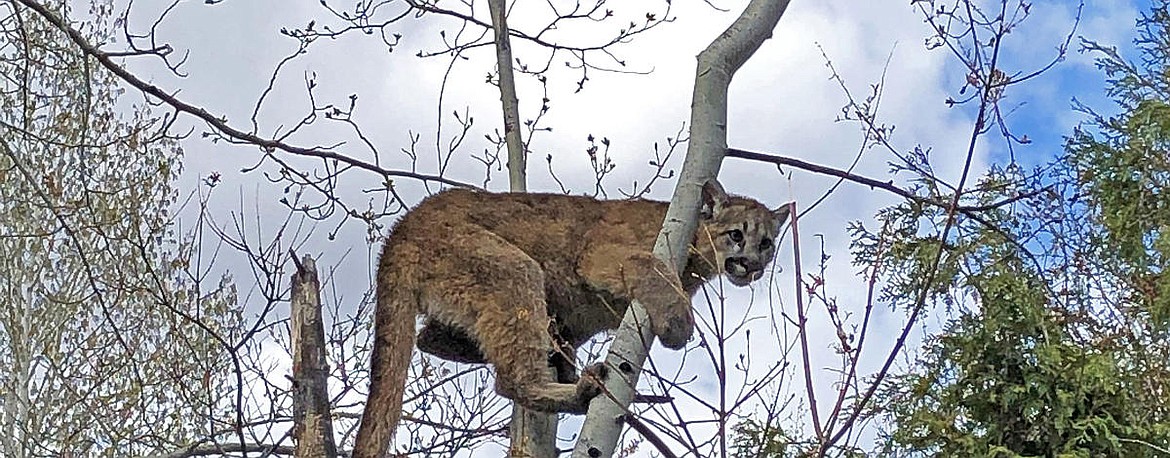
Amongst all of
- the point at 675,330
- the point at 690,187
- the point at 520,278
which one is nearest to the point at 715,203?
the point at 675,330

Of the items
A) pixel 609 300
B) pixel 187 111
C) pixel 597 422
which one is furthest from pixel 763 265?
pixel 597 422

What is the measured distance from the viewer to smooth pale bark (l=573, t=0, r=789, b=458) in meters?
3.41

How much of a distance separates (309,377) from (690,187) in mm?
2021

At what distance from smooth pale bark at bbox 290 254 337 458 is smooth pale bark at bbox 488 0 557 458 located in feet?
2.44

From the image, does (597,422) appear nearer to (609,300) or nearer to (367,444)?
(367,444)

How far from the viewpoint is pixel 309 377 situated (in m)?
5.17

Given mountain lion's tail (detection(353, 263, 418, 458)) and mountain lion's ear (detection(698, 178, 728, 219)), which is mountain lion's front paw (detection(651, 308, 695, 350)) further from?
mountain lion's tail (detection(353, 263, 418, 458))

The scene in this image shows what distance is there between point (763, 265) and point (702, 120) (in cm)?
299

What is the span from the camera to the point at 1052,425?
8.38 metres

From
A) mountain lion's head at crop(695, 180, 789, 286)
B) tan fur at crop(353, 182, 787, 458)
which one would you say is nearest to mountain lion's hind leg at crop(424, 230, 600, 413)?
tan fur at crop(353, 182, 787, 458)

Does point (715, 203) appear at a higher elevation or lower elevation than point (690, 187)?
higher

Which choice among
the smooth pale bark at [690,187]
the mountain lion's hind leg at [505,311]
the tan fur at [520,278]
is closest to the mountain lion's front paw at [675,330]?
the tan fur at [520,278]

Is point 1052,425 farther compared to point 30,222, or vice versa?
point 30,222

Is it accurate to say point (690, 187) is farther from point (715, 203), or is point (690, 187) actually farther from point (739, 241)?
point (739, 241)
